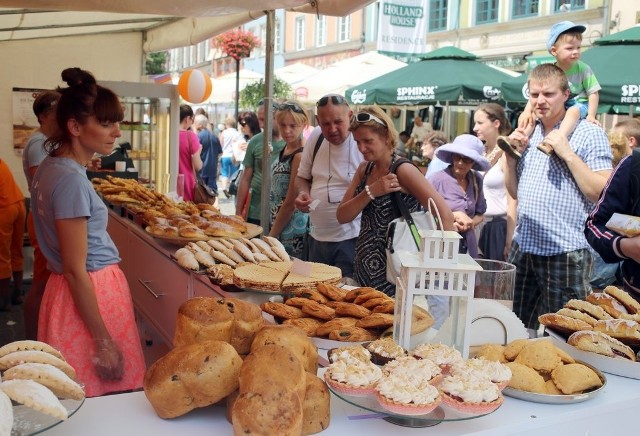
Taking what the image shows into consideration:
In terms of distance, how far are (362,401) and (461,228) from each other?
3.64 meters

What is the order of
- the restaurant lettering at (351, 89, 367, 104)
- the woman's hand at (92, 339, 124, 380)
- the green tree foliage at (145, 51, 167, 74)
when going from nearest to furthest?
the woman's hand at (92, 339, 124, 380)
the green tree foliage at (145, 51, 167, 74)
the restaurant lettering at (351, 89, 367, 104)

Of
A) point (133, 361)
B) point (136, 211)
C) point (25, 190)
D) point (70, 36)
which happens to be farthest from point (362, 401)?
point (70, 36)

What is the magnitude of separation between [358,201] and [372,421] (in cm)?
201

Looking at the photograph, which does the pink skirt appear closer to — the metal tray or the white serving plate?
the metal tray

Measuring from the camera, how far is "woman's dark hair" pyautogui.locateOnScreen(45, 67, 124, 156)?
2670 millimetres

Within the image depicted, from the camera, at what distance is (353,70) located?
14352 mm

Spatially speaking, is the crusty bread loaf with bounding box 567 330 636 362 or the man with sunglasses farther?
the man with sunglasses

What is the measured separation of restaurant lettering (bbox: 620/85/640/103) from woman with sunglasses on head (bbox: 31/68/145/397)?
21.3 ft

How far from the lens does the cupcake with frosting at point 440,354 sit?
5.12 feet

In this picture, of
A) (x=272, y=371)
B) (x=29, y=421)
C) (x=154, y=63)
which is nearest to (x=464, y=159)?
(x=272, y=371)

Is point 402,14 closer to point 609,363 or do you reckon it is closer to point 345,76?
point 345,76

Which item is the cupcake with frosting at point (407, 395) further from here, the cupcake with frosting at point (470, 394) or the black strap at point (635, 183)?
the black strap at point (635, 183)

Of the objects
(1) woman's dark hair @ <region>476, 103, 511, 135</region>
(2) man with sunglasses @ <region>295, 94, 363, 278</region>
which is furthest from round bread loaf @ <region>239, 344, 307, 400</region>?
(1) woman's dark hair @ <region>476, 103, 511, 135</region>

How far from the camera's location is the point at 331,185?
4266 millimetres
